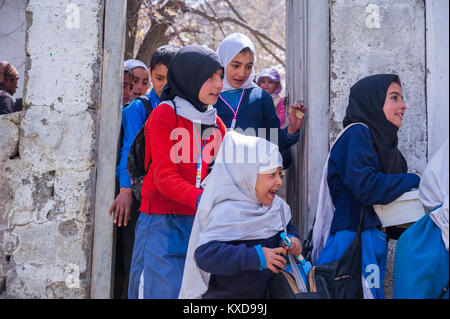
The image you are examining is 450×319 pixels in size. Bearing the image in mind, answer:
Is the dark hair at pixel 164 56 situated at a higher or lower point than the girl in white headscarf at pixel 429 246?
higher

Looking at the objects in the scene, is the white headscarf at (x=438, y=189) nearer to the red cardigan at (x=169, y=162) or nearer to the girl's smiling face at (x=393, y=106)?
the girl's smiling face at (x=393, y=106)

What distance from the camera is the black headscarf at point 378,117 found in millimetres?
2873

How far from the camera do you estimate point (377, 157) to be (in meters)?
2.84

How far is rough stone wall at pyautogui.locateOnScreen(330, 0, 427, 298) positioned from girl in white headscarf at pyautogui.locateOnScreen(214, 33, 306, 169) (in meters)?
0.33

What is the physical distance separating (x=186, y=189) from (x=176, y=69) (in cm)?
70

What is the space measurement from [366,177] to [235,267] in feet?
2.69

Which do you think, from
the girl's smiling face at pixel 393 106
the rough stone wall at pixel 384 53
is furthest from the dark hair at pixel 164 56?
the girl's smiling face at pixel 393 106

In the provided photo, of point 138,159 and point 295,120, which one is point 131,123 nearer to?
point 138,159

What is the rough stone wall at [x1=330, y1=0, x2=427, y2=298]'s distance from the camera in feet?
11.8

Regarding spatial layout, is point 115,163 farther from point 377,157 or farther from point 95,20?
point 377,157

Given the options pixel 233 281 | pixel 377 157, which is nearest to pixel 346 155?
pixel 377 157

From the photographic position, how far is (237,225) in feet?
8.18

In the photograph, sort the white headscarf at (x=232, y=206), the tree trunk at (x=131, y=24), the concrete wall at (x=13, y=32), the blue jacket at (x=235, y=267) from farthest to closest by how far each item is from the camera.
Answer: the concrete wall at (x=13, y=32) → the tree trunk at (x=131, y=24) → the white headscarf at (x=232, y=206) → the blue jacket at (x=235, y=267)

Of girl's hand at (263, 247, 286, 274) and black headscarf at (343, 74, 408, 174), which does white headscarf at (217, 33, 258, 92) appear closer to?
black headscarf at (343, 74, 408, 174)
